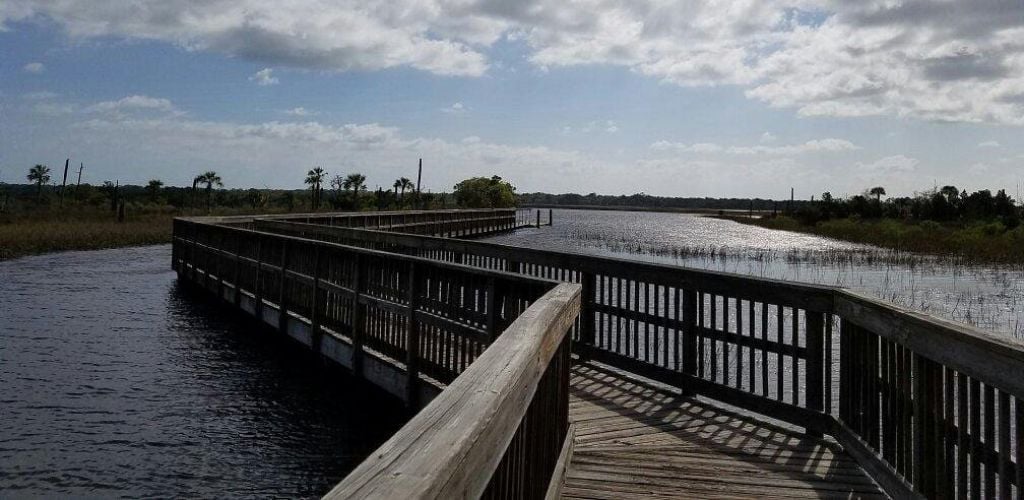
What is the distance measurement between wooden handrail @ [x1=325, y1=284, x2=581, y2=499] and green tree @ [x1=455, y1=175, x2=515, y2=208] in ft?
363

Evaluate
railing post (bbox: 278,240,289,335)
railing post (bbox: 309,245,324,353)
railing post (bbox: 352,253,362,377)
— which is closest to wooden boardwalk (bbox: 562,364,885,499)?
railing post (bbox: 352,253,362,377)

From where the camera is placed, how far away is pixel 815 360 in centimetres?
563

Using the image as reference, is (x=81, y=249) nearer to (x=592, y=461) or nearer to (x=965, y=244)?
(x=592, y=461)

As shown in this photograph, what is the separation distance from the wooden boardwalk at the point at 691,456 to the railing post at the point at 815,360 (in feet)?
0.93

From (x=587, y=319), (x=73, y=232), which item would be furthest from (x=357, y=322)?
(x=73, y=232)

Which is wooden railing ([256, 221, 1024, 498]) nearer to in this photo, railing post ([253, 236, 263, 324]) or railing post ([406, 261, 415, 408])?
railing post ([406, 261, 415, 408])

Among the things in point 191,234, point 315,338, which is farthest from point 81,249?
point 315,338

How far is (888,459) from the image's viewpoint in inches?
174

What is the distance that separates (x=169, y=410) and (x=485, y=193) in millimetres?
107182

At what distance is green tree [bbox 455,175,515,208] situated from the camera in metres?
115

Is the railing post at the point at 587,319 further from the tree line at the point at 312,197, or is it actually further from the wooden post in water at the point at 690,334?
the tree line at the point at 312,197

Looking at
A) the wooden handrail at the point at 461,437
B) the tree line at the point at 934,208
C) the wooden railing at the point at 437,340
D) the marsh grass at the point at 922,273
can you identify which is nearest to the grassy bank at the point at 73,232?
the wooden railing at the point at 437,340

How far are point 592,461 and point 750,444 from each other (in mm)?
1347

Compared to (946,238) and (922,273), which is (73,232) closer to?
(922,273)
